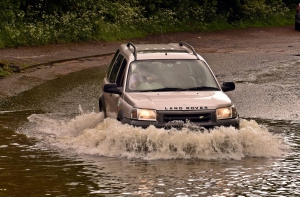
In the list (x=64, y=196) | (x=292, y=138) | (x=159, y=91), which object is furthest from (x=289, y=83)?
(x=64, y=196)

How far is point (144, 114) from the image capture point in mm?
12102

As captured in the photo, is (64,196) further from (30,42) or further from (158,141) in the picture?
(30,42)

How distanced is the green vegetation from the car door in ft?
31.4

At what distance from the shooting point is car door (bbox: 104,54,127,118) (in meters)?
13.3

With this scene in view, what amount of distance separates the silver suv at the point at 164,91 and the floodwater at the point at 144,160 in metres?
0.21

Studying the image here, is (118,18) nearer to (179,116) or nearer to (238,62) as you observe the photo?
(238,62)

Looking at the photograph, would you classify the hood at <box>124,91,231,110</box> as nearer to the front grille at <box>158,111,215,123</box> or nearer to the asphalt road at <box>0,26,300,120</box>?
the front grille at <box>158,111,215,123</box>

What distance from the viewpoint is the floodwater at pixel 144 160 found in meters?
10.0

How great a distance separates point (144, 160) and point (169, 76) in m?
2.02

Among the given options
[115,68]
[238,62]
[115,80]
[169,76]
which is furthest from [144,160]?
[238,62]

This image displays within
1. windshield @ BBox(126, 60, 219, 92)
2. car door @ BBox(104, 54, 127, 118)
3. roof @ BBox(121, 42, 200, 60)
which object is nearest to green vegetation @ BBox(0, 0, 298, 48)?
car door @ BBox(104, 54, 127, 118)

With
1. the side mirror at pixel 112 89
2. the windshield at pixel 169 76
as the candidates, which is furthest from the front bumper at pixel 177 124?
the windshield at pixel 169 76

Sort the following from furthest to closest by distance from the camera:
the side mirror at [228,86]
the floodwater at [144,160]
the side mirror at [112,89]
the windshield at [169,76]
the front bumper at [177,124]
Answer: the side mirror at [228,86] → the windshield at [169,76] → the side mirror at [112,89] → the front bumper at [177,124] → the floodwater at [144,160]

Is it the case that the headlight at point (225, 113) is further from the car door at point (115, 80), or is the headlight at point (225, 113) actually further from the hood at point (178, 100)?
the car door at point (115, 80)
